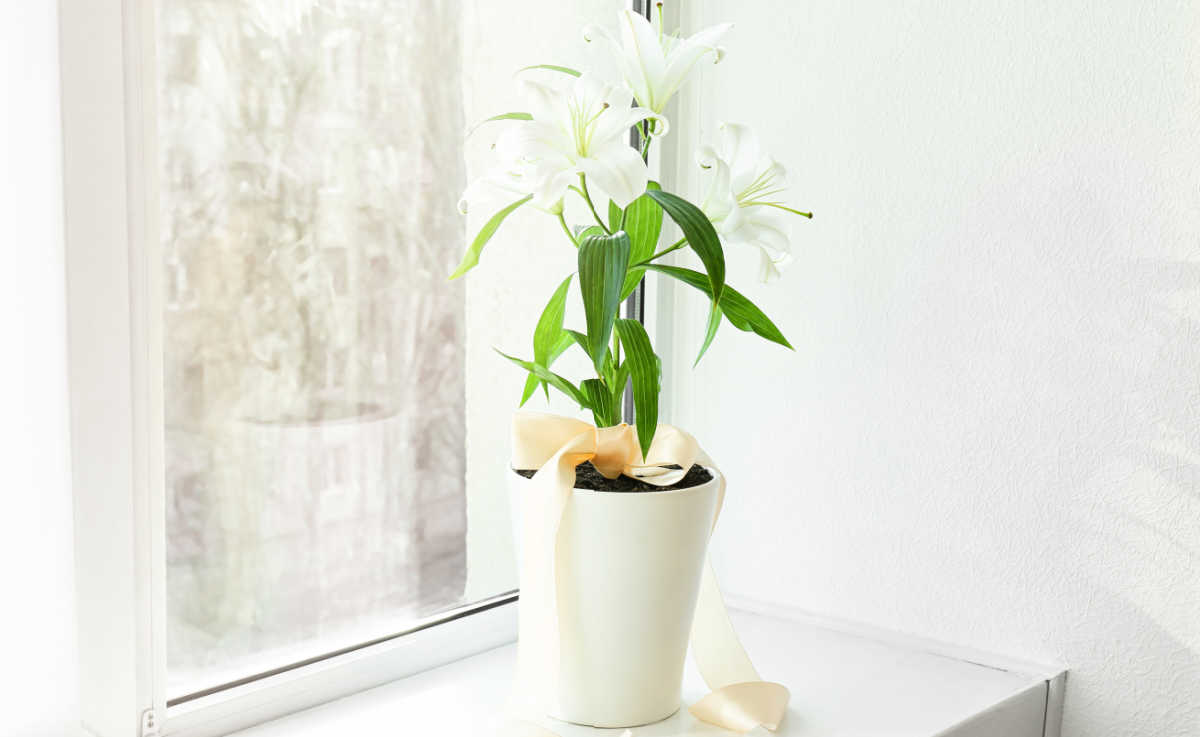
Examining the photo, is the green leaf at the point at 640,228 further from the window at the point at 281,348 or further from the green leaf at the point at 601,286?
the window at the point at 281,348

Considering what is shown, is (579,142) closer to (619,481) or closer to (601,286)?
(601,286)

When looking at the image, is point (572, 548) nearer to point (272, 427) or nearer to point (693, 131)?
point (272, 427)

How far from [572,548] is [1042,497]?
1.64 feet

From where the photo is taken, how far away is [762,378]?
4.17 ft

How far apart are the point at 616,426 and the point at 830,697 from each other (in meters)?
0.35

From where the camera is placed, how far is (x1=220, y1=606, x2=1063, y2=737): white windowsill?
3.08 ft

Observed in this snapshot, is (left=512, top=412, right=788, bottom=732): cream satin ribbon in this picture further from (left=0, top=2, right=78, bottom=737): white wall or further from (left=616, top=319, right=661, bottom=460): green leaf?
(left=0, top=2, right=78, bottom=737): white wall

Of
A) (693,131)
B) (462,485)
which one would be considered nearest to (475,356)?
(462,485)

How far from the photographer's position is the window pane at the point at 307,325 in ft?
2.87

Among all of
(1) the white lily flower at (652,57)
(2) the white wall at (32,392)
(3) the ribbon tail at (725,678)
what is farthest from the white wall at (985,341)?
(2) the white wall at (32,392)

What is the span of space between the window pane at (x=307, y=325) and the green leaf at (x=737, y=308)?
28 cm

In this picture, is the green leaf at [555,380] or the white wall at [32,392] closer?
the white wall at [32,392]

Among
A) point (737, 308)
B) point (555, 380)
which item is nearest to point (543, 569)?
point (555, 380)

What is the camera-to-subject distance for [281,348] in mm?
942
